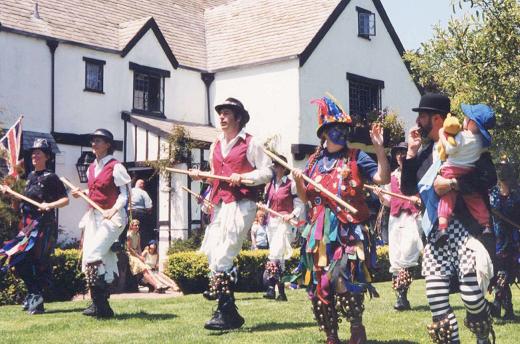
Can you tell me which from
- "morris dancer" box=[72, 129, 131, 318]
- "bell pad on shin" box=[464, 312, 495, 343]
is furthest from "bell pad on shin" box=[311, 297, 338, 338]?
"morris dancer" box=[72, 129, 131, 318]

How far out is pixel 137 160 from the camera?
2155 cm

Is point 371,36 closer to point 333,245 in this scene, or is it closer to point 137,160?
point 137,160

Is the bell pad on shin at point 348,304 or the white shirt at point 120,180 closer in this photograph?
the bell pad on shin at point 348,304

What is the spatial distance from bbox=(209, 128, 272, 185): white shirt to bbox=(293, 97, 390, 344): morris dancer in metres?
1.09

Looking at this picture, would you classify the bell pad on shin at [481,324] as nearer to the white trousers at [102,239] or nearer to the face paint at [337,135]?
the face paint at [337,135]

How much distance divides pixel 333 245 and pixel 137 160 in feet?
52.3

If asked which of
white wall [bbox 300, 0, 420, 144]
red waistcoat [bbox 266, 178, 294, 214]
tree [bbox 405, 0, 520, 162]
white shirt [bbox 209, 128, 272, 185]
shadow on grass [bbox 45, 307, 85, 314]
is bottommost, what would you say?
shadow on grass [bbox 45, 307, 85, 314]

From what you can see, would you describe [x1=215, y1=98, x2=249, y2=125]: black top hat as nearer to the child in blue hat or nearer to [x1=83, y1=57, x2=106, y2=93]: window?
the child in blue hat

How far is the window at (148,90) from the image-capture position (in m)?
22.6

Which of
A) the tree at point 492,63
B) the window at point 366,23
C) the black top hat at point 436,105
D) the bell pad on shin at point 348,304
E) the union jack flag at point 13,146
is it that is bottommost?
the bell pad on shin at point 348,304

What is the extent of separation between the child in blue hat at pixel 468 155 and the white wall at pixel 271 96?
1699 centimetres

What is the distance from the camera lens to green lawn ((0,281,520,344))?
7086mm

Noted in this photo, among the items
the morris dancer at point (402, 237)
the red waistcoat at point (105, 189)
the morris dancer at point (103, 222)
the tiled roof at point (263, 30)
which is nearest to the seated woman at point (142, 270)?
the morris dancer at point (103, 222)

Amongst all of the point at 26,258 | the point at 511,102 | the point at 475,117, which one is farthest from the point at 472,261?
the point at 511,102
